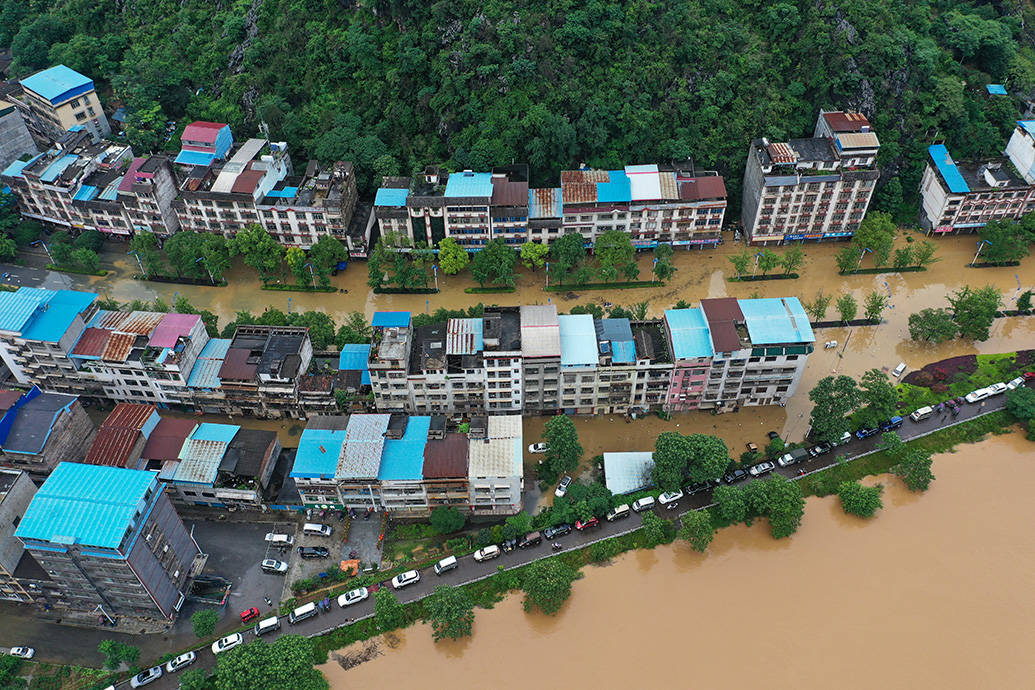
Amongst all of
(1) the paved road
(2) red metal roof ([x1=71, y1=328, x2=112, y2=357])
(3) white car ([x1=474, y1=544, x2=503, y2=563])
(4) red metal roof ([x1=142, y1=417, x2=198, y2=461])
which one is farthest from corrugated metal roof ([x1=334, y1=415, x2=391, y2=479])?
(2) red metal roof ([x1=71, y1=328, x2=112, y2=357])

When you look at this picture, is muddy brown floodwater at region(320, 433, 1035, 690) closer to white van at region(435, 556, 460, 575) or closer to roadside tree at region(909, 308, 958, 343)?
white van at region(435, 556, 460, 575)

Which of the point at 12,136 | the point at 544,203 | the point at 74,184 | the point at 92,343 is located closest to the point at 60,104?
the point at 12,136

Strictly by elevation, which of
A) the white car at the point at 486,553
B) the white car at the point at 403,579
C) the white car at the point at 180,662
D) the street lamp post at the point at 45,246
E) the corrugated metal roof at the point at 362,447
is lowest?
the white car at the point at 180,662

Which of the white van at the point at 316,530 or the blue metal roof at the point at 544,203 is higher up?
the blue metal roof at the point at 544,203

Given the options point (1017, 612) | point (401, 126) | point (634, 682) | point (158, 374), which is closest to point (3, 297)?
point (158, 374)

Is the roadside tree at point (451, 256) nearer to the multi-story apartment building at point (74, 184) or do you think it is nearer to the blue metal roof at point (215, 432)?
the blue metal roof at point (215, 432)

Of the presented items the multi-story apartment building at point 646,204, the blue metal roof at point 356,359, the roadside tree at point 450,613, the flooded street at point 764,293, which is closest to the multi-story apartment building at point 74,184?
the flooded street at point 764,293
